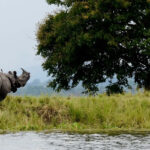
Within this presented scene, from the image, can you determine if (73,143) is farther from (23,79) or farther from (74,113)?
(23,79)

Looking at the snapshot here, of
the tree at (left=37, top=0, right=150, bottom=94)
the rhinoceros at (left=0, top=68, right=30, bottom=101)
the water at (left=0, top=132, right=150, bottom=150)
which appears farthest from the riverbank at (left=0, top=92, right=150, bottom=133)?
the tree at (left=37, top=0, right=150, bottom=94)

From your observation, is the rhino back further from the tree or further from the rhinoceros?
the tree

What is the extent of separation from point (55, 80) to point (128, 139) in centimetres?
3031

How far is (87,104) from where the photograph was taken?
56.4 ft

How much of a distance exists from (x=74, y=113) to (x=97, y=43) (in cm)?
2027

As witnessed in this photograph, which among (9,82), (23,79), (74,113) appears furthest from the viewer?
(23,79)

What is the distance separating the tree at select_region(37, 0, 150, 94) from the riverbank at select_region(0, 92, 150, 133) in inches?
657

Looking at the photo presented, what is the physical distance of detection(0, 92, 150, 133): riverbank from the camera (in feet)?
50.7

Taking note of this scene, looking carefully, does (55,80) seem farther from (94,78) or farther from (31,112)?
(31,112)

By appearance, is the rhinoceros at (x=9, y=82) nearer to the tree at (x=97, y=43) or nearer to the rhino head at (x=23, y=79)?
the rhino head at (x=23, y=79)

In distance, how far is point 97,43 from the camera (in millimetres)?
36406

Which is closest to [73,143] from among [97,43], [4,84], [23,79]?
[4,84]

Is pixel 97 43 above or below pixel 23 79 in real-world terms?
above

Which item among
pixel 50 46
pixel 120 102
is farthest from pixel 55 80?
pixel 120 102
